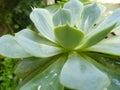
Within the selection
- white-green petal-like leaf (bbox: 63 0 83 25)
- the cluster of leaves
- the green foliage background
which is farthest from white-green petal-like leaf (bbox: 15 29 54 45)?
the green foliage background

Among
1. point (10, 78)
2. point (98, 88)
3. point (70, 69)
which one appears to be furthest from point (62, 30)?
point (10, 78)

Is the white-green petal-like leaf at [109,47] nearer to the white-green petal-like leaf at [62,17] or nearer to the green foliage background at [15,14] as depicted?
the white-green petal-like leaf at [62,17]

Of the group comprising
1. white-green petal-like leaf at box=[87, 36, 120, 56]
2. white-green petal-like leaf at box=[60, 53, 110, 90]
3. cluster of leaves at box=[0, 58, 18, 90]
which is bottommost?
cluster of leaves at box=[0, 58, 18, 90]

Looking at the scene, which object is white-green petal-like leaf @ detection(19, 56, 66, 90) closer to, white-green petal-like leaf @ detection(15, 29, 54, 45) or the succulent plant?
the succulent plant

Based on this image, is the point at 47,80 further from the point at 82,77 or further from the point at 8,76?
the point at 8,76

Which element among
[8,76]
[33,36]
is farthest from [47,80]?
[8,76]
